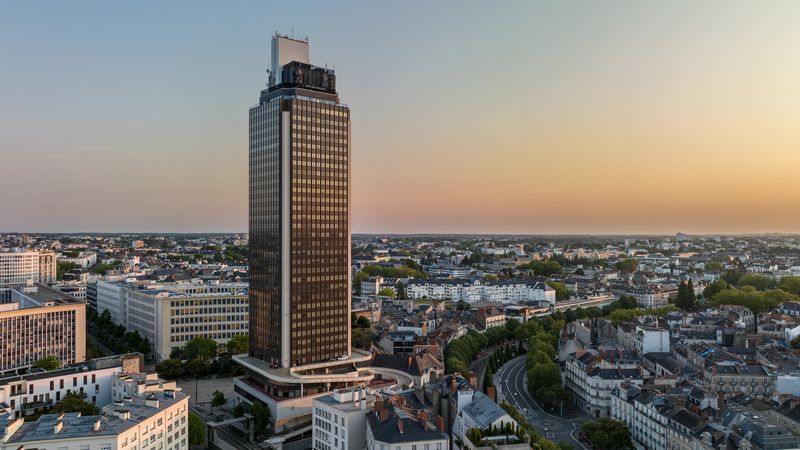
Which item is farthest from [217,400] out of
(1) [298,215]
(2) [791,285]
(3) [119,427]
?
(2) [791,285]

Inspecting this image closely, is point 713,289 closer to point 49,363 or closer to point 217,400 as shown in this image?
point 217,400

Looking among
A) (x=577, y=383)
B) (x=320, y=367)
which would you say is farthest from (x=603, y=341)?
(x=320, y=367)

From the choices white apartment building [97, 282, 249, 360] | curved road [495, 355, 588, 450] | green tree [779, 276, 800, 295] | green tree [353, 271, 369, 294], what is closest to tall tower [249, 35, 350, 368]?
curved road [495, 355, 588, 450]

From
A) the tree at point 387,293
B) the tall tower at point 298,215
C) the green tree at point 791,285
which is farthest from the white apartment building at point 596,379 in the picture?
the green tree at point 791,285

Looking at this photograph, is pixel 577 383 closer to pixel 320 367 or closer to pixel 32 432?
pixel 320 367

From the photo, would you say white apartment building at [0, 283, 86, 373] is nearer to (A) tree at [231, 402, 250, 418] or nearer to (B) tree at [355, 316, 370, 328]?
(A) tree at [231, 402, 250, 418]

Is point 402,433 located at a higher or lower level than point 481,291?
higher
